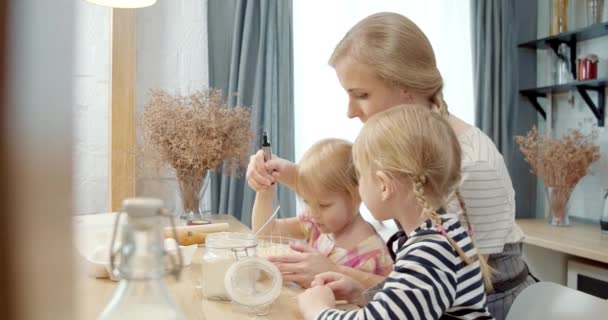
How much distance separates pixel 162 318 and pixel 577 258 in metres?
2.60

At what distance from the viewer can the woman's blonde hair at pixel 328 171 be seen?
1.37m

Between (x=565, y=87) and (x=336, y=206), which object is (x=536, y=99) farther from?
(x=336, y=206)

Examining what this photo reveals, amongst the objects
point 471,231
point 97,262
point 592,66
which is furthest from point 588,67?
point 97,262

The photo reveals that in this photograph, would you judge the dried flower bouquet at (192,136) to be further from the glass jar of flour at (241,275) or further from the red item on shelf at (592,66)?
the red item on shelf at (592,66)

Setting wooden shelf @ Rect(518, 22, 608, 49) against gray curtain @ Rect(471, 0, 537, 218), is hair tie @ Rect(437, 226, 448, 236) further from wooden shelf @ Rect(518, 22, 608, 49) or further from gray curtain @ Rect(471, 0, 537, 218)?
gray curtain @ Rect(471, 0, 537, 218)

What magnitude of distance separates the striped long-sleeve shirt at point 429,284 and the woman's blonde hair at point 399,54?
483 millimetres

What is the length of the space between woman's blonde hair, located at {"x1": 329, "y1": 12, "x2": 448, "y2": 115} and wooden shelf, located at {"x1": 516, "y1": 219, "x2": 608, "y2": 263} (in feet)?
4.21

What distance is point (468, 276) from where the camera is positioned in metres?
0.86

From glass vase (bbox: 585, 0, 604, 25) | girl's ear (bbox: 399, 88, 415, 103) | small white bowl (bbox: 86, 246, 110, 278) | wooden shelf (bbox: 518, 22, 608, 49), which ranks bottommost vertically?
small white bowl (bbox: 86, 246, 110, 278)

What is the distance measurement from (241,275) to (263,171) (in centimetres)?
65

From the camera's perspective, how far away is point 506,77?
317 centimetres

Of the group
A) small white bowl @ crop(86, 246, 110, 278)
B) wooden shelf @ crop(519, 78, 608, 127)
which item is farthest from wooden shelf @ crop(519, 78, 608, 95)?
small white bowl @ crop(86, 246, 110, 278)

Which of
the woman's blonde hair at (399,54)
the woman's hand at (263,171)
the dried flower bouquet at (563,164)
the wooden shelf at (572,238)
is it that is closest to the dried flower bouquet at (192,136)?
the woman's hand at (263,171)

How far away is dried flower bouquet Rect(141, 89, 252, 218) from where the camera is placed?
69.3 inches
